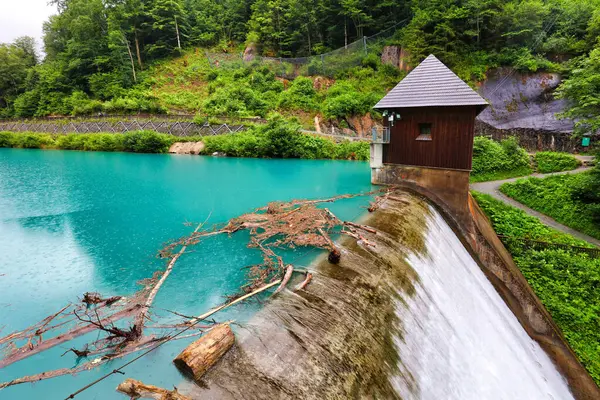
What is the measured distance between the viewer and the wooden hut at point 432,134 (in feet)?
39.8

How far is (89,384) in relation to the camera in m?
3.78

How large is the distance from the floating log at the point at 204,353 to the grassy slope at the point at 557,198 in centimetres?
1735

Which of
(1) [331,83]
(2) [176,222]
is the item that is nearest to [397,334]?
(2) [176,222]

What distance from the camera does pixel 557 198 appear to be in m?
16.7

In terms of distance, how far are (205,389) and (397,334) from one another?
117 inches

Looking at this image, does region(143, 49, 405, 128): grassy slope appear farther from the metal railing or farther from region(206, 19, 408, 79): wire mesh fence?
the metal railing

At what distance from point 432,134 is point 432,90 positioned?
176 centimetres

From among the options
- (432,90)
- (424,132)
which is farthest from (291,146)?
(432,90)

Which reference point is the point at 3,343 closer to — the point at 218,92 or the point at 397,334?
the point at 397,334

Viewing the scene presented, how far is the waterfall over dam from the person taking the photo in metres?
3.58

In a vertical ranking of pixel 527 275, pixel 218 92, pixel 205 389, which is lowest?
pixel 527 275

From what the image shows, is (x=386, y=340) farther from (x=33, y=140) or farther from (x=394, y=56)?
(x=33, y=140)

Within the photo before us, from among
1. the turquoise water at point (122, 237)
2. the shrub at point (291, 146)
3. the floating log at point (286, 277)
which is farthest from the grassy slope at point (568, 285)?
the shrub at point (291, 146)

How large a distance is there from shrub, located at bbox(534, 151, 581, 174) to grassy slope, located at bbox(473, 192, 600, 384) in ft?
35.8
